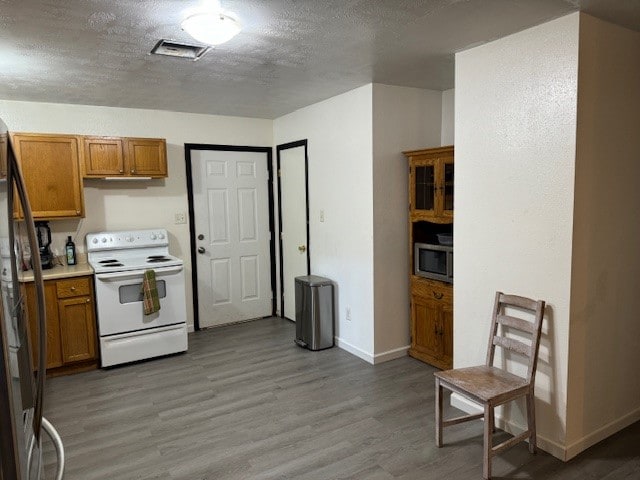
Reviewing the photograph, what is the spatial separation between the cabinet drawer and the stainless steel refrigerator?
270 cm

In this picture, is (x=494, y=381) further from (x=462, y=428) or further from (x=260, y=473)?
(x=260, y=473)

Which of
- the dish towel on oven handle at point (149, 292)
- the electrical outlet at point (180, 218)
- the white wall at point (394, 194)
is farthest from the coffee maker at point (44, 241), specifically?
the white wall at point (394, 194)

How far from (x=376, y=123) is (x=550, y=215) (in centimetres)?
174

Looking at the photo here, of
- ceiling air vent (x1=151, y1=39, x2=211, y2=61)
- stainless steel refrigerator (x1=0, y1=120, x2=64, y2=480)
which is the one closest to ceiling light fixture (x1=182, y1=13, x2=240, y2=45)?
ceiling air vent (x1=151, y1=39, x2=211, y2=61)

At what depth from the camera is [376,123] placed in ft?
12.5

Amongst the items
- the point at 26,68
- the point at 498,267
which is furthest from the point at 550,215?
the point at 26,68

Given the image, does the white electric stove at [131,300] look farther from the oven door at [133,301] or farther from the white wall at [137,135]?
the white wall at [137,135]

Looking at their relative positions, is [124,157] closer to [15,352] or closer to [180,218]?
[180,218]

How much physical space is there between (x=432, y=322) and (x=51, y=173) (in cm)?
350

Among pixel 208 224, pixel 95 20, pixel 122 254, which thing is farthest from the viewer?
pixel 208 224

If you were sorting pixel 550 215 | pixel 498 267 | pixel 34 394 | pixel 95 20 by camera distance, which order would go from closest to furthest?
pixel 34 394, pixel 95 20, pixel 550 215, pixel 498 267

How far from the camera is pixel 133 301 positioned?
405 cm

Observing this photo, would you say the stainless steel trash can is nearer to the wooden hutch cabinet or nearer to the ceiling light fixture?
the wooden hutch cabinet

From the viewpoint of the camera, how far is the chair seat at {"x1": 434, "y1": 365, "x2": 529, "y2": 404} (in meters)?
2.38
